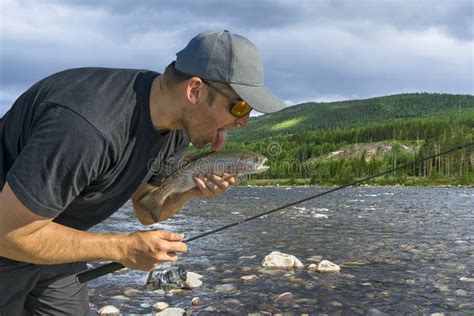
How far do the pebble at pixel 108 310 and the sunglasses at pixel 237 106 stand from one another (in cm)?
388

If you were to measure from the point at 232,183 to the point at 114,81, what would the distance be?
1789 mm

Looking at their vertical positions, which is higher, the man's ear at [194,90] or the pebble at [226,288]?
the man's ear at [194,90]

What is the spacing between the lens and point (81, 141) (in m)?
2.84

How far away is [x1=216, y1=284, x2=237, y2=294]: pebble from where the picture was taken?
7152mm

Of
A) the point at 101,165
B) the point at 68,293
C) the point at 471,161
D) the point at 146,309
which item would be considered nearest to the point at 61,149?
the point at 101,165

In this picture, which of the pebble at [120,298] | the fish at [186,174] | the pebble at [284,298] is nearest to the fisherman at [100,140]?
the fish at [186,174]

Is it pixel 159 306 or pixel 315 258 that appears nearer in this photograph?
pixel 159 306

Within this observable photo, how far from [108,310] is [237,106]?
4008 millimetres

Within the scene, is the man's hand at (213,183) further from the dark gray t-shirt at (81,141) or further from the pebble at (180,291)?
the pebble at (180,291)

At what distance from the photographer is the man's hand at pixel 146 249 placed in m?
3.31

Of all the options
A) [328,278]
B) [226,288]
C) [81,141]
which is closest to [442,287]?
[328,278]

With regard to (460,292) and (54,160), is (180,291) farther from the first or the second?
(54,160)

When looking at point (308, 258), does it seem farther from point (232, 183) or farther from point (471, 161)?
point (471, 161)
